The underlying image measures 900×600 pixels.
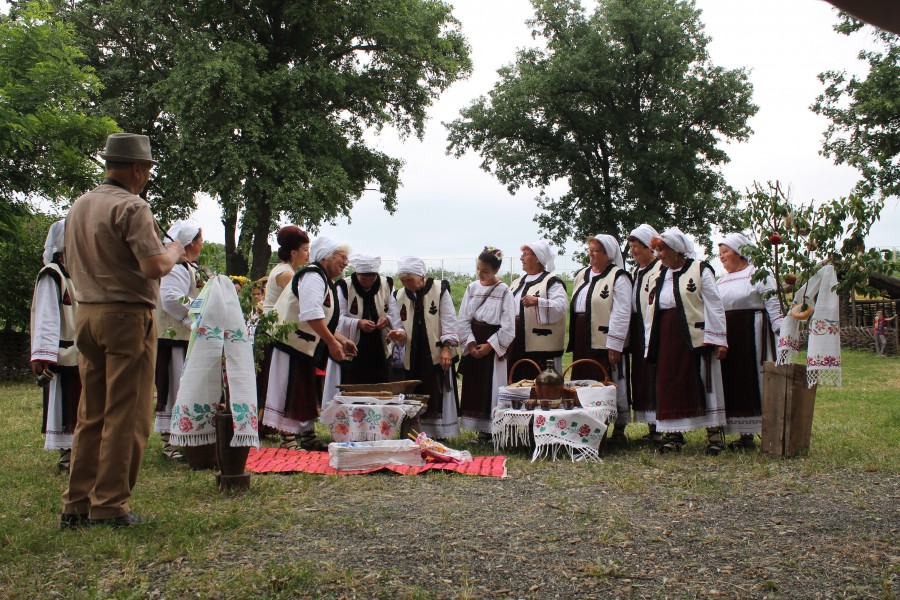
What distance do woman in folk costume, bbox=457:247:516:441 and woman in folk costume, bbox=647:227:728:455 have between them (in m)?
1.35

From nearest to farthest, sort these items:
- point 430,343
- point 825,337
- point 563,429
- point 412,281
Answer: point 825,337
point 563,429
point 412,281
point 430,343

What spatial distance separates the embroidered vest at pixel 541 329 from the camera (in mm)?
7414

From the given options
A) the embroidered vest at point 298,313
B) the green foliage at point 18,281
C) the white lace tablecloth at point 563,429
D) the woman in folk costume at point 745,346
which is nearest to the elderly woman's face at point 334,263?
the embroidered vest at point 298,313

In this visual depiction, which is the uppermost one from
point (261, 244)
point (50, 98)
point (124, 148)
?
point (50, 98)

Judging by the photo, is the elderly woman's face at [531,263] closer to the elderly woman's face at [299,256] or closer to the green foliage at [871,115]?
the elderly woman's face at [299,256]

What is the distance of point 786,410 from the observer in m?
6.11

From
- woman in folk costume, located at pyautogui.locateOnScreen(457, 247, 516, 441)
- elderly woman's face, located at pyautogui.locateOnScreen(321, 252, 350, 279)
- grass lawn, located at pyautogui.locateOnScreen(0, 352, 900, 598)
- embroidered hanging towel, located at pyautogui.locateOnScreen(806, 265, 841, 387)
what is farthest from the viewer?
woman in folk costume, located at pyautogui.locateOnScreen(457, 247, 516, 441)

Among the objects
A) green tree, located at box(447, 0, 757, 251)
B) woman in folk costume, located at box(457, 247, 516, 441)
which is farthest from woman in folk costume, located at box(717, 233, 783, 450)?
green tree, located at box(447, 0, 757, 251)

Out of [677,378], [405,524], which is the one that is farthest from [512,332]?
[405,524]

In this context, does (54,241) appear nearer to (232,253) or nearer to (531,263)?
(531,263)

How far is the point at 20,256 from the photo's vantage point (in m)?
14.3

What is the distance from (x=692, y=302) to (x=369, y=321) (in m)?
2.61

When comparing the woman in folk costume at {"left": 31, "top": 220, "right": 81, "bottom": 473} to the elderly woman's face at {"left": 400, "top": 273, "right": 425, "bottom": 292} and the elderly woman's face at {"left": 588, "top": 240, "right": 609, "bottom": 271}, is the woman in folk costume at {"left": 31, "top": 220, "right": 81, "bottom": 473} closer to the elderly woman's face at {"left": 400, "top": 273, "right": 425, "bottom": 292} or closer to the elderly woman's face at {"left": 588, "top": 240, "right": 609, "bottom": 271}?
the elderly woman's face at {"left": 400, "top": 273, "right": 425, "bottom": 292}

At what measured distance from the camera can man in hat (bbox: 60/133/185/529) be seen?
3.89 metres
